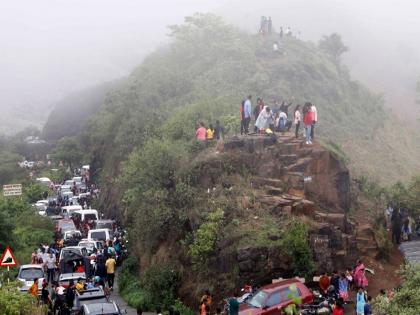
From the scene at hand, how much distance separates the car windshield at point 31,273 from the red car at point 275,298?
10.0 m

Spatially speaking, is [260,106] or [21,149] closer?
[260,106]

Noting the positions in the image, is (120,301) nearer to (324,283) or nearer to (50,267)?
(50,267)

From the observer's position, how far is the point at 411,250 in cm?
2511

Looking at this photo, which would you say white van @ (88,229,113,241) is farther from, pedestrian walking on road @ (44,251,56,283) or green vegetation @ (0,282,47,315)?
green vegetation @ (0,282,47,315)

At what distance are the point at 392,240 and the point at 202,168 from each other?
8548 millimetres

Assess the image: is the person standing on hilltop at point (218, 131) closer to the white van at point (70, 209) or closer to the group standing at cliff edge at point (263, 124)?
the group standing at cliff edge at point (263, 124)

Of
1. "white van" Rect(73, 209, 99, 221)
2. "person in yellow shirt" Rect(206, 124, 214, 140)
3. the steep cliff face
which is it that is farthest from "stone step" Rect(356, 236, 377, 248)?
"white van" Rect(73, 209, 99, 221)

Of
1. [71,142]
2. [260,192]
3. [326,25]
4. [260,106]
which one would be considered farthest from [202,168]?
[326,25]

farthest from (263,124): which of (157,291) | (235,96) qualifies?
(235,96)

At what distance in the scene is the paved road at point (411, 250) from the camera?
2419 centimetres

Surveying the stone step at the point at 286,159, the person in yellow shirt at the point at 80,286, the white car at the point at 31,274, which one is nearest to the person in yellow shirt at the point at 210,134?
the stone step at the point at 286,159

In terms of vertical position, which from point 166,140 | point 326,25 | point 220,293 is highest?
point 326,25

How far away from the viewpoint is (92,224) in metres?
38.1

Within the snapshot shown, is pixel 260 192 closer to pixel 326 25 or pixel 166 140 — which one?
pixel 166 140
